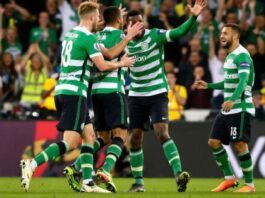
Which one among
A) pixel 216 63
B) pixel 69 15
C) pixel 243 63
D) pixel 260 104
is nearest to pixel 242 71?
pixel 243 63

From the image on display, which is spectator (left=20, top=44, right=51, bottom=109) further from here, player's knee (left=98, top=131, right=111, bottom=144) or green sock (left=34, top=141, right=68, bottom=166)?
green sock (left=34, top=141, right=68, bottom=166)

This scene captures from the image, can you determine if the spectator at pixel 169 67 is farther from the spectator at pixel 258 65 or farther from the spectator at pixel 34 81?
the spectator at pixel 34 81

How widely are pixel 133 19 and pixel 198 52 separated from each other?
25.5ft

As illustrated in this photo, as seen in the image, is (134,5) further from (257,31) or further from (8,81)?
(8,81)

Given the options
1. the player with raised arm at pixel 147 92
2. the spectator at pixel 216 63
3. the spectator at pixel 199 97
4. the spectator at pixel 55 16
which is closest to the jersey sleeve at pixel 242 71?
the player with raised arm at pixel 147 92

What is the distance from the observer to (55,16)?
77.0 ft

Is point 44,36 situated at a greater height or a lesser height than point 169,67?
greater

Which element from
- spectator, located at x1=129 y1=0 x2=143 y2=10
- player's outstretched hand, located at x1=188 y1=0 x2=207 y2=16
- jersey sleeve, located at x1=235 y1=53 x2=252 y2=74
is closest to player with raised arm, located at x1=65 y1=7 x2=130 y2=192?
player's outstretched hand, located at x1=188 y1=0 x2=207 y2=16

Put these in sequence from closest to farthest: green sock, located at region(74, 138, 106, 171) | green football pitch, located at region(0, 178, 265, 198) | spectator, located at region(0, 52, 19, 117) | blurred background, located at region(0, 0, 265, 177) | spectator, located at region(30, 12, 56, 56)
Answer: green football pitch, located at region(0, 178, 265, 198) < green sock, located at region(74, 138, 106, 171) < blurred background, located at region(0, 0, 265, 177) < spectator, located at region(0, 52, 19, 117) < spectator, located at region(30, 12, 56, 56)

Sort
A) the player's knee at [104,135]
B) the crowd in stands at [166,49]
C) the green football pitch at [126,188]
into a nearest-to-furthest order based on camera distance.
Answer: the green football pitch at [126,188] → the player's knee at [104,135] → the crowd in stands at [166,49]

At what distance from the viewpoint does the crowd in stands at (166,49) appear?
20719 millimetres

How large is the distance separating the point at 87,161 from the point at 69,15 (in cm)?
1036

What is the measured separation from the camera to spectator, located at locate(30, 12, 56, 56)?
74.9ft

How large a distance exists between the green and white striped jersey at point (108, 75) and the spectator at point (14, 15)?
978 cm
